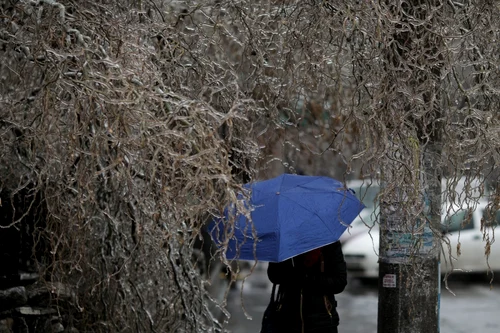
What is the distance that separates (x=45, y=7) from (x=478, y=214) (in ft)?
42.5

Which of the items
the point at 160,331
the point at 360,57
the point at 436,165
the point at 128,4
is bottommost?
the point at 160,331

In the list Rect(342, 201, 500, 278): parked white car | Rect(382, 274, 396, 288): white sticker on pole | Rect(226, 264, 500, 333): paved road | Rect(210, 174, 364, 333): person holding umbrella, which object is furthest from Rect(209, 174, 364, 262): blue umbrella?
Rect(342, 201, 500, 278): parked white car

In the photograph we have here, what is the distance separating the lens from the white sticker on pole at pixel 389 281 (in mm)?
6137

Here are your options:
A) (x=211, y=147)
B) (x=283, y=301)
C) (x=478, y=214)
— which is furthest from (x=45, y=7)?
(x=478, y=214)

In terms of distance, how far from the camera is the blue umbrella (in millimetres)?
6148

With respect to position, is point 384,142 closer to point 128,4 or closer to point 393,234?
point 393,234

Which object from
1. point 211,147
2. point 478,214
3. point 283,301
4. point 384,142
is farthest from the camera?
point 478,214

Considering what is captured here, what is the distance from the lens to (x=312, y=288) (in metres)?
6.42

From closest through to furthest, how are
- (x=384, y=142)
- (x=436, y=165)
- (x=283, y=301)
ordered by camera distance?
(x=384, y=142) → (x=436, y=165) → (x=283, y=301)

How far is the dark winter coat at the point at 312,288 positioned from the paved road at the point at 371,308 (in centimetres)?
629

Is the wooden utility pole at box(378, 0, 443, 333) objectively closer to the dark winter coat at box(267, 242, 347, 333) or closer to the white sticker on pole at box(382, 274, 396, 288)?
the white sticker on pole at box(382, 274, 396, 288)

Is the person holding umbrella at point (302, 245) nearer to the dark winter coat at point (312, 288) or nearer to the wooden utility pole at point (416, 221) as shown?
the dark winter coat at point (312, 288)

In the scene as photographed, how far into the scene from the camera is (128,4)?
693cm

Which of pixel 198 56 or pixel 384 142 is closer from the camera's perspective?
A: pixel 384 142
